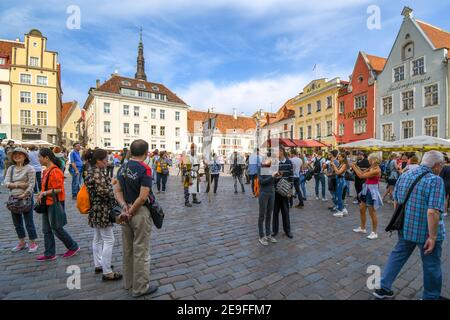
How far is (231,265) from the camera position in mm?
3674

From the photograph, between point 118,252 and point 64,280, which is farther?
point 118,252

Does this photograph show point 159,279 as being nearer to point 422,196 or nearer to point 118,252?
point 118,252

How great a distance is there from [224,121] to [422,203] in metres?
55.7

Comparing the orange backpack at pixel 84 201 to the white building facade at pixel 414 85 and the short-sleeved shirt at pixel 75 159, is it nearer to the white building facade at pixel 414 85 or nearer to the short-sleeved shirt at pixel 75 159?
the short-sleeved shirt at pixel 75 159

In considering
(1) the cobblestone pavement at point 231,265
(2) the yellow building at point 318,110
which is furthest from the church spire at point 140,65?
(1) the cobblestone pavement at point 231,265

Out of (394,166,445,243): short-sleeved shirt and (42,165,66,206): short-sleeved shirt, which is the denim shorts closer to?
(394,166,445,243): short-sleeved shirt

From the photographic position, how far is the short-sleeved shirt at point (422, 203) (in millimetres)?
2566

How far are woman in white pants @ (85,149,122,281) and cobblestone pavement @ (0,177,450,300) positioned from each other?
0.91 ft

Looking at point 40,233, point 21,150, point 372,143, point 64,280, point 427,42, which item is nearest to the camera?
point 64,280

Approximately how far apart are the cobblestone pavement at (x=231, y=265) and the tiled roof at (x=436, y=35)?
80.3 ft

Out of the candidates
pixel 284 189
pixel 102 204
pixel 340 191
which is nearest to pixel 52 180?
pixel 102 204

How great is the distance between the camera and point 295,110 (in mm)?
39031

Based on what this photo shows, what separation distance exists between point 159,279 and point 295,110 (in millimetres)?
39267
